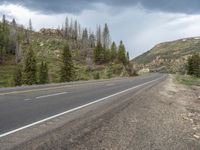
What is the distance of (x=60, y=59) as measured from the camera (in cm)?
12062

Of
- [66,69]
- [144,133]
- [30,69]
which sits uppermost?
[30,69]

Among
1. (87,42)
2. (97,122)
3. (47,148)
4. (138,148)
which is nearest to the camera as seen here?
(47,148)

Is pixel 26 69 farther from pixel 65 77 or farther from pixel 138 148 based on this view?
pixel 138 148

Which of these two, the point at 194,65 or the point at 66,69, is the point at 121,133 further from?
the point at 194,65

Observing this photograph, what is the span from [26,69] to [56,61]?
59756mm

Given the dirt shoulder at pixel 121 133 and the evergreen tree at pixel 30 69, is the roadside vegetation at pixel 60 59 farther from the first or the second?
the dirt shoulder at pixel 121 133

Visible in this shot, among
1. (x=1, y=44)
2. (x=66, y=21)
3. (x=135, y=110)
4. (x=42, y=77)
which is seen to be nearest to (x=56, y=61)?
(x=1, y=44)

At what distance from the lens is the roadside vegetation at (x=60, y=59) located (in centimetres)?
6241

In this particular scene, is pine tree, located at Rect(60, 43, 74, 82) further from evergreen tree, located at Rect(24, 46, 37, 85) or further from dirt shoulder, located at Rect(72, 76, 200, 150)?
dirt shoulder, located at Rect(72, 76, 200, 150)

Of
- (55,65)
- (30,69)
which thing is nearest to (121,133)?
(30,69)

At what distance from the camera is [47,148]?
22.5 ft

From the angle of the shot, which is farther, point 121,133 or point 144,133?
point 144,133

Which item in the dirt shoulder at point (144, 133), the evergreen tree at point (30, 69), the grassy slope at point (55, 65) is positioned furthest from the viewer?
the grassy slope at point (55, 65)

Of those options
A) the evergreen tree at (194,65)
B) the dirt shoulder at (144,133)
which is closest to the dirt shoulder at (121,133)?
the dirt shoulder at (144,133)
